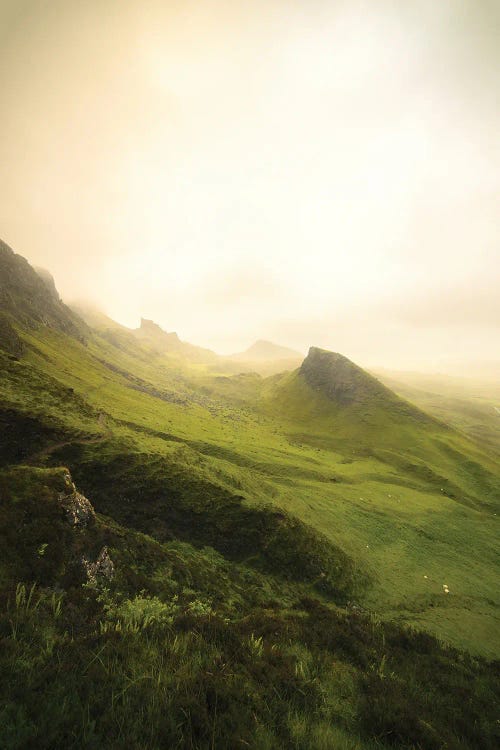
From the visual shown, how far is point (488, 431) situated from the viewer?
140 metres

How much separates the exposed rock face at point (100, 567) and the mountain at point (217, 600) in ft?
0.23

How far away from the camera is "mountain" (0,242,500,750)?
6543 mm

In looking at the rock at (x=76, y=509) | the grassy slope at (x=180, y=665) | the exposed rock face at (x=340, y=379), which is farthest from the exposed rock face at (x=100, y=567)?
the exposed rock face at (x=340, y=379)

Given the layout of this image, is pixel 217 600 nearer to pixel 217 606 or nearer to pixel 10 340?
pixel 217 606

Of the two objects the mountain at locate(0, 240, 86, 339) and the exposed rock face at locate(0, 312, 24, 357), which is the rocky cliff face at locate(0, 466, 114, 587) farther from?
the mountain at locate(0, 240, 86, 339)

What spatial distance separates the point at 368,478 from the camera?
61156 mm

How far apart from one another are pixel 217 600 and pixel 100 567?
254 inches

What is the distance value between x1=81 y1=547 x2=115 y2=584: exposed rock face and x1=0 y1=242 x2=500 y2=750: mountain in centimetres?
7

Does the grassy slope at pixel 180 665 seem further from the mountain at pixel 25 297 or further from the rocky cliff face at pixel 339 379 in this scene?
the rocky cliff face at pixel 339 379

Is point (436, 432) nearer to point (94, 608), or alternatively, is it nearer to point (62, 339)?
point (94, 608)

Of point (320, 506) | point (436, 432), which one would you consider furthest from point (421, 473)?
point (320, 506)

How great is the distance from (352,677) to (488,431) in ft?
547

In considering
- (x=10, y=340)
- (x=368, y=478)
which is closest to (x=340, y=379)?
(x=368, y=478)

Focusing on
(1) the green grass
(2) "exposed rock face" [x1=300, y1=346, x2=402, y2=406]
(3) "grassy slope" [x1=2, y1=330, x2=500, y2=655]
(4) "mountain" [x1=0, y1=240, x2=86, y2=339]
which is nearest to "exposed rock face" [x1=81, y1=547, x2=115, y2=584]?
(1) the green grass
